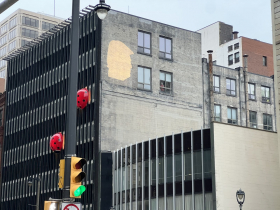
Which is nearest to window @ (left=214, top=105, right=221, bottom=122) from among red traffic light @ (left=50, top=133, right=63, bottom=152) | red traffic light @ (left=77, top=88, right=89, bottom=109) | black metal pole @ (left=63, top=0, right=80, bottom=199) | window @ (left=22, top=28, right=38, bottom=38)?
red traffic light @ (left=77, top=88, right=89, bottom=109)

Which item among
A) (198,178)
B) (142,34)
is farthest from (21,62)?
(198,178)

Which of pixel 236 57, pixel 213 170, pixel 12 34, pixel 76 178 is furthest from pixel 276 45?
pixel 12 34

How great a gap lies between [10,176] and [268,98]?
33791mm

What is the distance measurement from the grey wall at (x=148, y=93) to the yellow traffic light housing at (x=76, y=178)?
43206mm

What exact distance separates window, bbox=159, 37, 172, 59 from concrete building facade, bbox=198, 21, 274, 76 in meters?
34.0

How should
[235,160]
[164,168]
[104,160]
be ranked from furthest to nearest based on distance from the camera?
1. [104,160]
2. [164,168]
3. [235,160]

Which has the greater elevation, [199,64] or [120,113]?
[199,64]

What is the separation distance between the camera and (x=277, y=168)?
45.6 m

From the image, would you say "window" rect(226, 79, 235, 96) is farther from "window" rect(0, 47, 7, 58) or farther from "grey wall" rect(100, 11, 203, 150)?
"window" rect(0, 47, 7, 58)

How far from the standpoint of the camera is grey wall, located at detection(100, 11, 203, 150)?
58125 mm

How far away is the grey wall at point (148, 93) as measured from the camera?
5812 cm

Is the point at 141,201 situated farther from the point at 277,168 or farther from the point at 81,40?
the point at 81,40

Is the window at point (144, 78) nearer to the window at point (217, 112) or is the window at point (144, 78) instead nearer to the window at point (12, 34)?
the window at point (217, 112)

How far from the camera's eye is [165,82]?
63.6 meters
